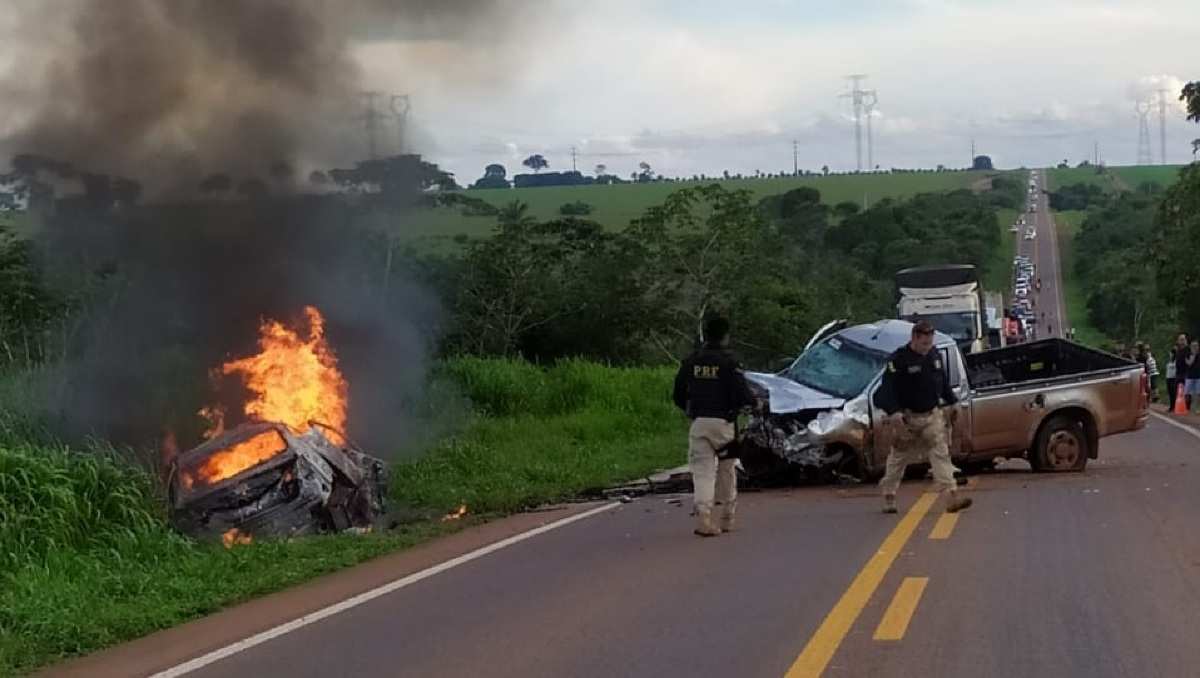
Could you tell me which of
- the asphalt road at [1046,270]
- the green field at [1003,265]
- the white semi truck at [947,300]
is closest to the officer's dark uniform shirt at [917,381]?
the white semi truck at [947,300]

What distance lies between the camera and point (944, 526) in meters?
11.3

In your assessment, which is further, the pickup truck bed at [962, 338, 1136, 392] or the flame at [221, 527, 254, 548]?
the pickup truck bed at [962, 338, 1136, 392]

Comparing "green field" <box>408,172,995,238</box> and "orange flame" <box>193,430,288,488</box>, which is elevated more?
"green field" <box>408,172,995,238</box>

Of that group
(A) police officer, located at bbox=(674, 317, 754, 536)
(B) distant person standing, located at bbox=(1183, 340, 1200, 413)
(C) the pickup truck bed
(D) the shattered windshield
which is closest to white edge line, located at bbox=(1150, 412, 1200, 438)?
(B) distant person standing, located at bbox=(1183, 340, 1200, 413)

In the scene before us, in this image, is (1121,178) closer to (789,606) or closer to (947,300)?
(947,300)

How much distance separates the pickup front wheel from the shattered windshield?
2.21 m

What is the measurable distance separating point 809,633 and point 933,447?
5461 mm

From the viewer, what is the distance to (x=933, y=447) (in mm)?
12414

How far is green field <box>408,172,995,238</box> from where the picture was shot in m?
24.9

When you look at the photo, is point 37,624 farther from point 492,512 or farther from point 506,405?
point 506,405

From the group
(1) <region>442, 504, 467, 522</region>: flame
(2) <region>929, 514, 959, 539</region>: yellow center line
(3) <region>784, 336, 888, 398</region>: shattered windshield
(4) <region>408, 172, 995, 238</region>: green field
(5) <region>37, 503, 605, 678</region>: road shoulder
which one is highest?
(4) <region>408, 172, 995, 238</region>: green field

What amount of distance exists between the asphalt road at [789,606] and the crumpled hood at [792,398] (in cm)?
214

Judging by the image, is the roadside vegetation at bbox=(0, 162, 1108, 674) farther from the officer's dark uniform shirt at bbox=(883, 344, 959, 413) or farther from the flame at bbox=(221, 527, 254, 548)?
the officer's dark uniform shirt at bbox=(883, 344, 959, 413)

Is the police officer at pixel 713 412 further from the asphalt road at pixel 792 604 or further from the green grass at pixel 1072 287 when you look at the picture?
the green grass at pixel 1072 287
